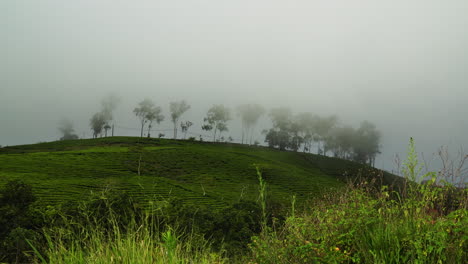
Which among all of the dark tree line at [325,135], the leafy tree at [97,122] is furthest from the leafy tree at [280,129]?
the leafy tree at [97,122]

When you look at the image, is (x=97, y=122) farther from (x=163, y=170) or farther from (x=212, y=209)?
(x=212, y=209)

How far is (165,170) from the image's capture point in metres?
57.4

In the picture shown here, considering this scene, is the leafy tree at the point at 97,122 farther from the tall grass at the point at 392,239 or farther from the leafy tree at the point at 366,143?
the tall grass at the point at 392,239

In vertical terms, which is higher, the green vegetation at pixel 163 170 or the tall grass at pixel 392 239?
the tall grass at pixel 392 239

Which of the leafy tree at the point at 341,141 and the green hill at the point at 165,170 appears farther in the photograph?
the leafy tree at the point at 341,141

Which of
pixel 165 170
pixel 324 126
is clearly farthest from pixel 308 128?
pixel 165 170

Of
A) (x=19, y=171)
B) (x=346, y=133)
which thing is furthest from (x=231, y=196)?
(x=346, y=133)

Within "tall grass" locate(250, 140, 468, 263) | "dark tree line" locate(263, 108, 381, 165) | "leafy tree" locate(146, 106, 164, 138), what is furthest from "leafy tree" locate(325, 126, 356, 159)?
"tall grass" locate(250, 140, 468, 263)

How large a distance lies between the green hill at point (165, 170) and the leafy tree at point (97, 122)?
34.6 meters

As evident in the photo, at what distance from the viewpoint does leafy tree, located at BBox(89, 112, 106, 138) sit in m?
113

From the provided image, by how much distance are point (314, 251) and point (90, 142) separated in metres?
79.9

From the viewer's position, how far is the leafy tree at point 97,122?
11262cm

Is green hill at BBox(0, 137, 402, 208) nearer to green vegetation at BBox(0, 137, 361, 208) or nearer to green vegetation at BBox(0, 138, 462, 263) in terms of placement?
green vegetation at BBox(0, 137, 361, 208)

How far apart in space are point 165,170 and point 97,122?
66.1 meters
